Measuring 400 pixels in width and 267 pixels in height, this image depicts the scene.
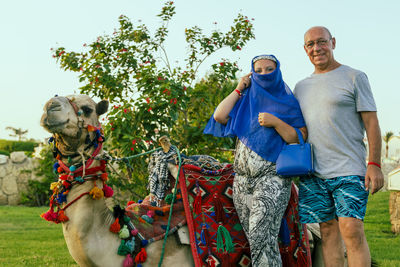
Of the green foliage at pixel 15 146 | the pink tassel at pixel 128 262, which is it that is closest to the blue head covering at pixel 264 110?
the pink tassel at pixel 128 262

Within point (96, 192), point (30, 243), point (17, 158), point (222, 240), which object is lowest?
point (30, 243)

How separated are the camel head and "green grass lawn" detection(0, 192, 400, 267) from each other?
14.4 feet

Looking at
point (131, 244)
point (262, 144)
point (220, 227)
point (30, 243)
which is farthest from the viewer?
point (30, 243)

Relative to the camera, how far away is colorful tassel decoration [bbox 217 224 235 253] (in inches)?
133

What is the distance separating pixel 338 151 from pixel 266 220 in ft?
2.28

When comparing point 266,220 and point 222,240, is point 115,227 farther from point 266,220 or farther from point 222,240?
point 266,220

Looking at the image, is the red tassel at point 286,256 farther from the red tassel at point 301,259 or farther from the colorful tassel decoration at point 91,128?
the colorful tassel decoration at point 91,128

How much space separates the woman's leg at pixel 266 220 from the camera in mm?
3125

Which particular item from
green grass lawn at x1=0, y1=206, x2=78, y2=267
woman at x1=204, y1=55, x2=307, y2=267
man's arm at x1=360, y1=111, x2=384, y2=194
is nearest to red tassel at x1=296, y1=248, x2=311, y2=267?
woman at x1=204, y1=55, x2=307, y2=267

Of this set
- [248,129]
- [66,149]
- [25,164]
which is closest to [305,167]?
[248,129]

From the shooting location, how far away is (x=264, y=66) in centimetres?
333

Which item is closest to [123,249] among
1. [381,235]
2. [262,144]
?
[262,144]

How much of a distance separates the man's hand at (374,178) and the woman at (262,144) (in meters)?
0.52

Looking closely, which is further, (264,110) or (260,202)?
(264,110)
